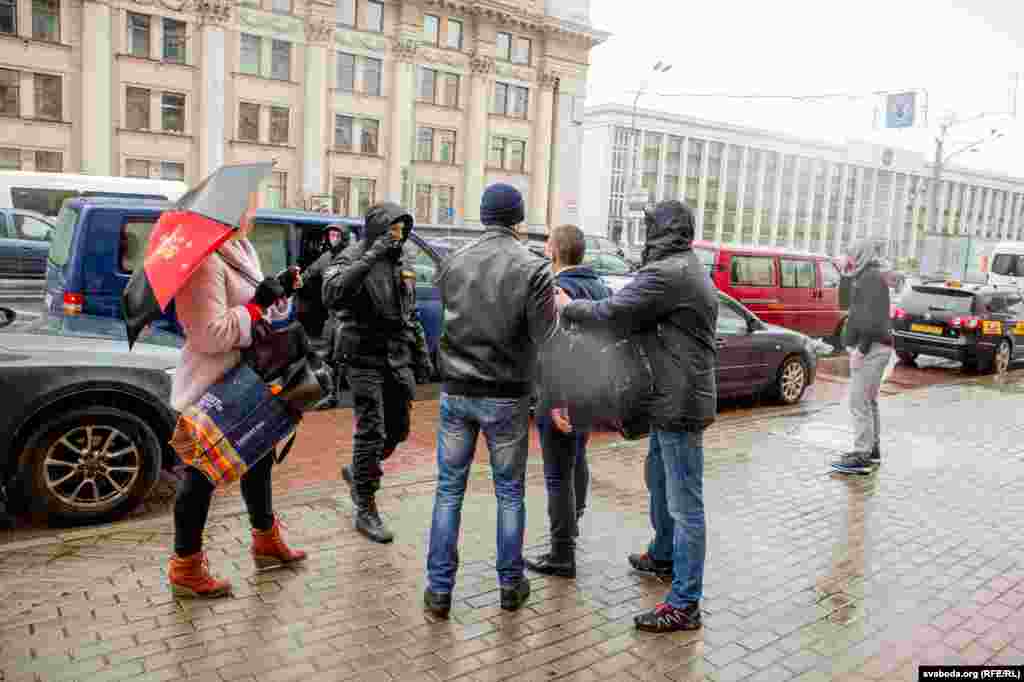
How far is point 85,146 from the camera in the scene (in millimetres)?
38875

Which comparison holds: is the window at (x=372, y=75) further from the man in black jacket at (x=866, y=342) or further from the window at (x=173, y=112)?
the man in black jacket at (x=866, y=342)

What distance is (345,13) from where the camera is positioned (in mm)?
46969

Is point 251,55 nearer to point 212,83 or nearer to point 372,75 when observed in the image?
point 212,83

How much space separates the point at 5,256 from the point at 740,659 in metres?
16.7

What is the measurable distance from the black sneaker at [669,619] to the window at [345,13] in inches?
1870

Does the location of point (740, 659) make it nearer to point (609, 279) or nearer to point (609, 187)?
point (609, 279)

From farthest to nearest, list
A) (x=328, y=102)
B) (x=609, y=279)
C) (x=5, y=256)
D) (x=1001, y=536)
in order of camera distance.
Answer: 1. (x=328, y=102)
2. (x=5, y=256)
3. (x=609, y=279)
4. (x=1001, y=536)

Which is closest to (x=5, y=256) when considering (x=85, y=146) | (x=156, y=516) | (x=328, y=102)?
(x=156, y=516)

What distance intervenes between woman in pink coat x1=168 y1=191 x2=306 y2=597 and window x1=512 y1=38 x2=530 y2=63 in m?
52.4

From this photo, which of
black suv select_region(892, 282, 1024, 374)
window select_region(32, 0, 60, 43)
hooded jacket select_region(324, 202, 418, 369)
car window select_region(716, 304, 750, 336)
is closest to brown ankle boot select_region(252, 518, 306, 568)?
hooded jacket select_region(324, 202, 418, 369)

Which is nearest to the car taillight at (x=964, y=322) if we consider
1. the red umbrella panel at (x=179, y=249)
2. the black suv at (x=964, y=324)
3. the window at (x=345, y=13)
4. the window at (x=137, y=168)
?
the black suv at (x=964, y=324)

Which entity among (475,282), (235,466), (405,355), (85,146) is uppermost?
(85,146)

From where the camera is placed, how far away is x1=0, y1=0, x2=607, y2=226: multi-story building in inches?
1513

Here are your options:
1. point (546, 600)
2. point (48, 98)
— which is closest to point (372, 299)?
point (546, 600)
